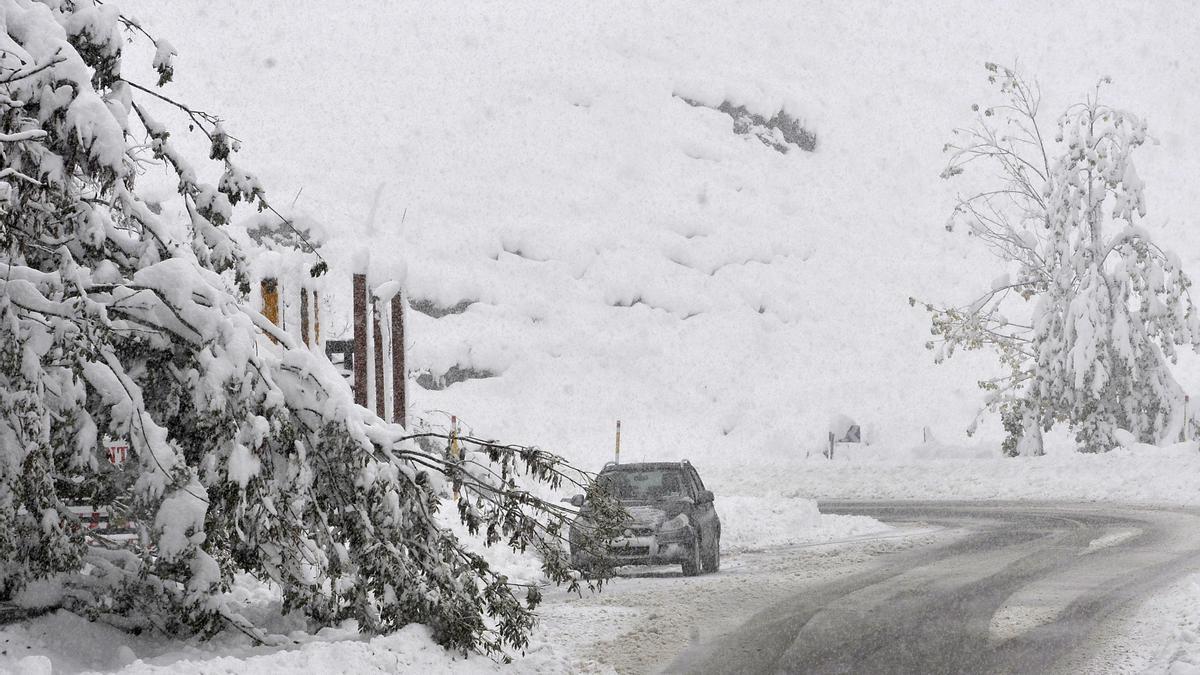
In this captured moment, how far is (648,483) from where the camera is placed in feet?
52.4

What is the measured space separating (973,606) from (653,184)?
51.9 metres

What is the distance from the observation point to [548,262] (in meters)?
53.9

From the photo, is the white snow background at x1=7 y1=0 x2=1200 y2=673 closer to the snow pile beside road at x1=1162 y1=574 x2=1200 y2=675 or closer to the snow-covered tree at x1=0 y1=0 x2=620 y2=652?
the snow pile beside road at x1=1162 y1=574 x2=1200 y2=675

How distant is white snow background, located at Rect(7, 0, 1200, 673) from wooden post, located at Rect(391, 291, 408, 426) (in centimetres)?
555

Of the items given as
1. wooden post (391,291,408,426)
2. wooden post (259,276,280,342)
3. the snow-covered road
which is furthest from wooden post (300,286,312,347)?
the snow-covered road

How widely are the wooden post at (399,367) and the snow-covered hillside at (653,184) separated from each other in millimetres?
20848

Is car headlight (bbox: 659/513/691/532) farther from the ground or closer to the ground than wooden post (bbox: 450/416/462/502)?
closer to the ground

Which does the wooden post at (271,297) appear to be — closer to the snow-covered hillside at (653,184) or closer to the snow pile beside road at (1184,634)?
the snow pile beside road at (1184,634)

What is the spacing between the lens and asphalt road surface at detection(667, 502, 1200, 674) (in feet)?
29.9

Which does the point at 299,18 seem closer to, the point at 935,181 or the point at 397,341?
the point at 935,181

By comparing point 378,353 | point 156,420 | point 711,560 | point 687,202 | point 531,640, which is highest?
point 687,202

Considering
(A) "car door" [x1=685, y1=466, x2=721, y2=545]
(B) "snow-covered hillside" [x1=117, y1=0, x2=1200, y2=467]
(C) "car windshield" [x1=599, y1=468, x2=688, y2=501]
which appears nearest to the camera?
(A) "car door" [x1=685, y1=466, x2=721, y2=545]

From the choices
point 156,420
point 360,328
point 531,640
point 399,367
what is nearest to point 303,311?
point 360,328

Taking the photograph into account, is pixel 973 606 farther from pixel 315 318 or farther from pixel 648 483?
pixel 315 318
